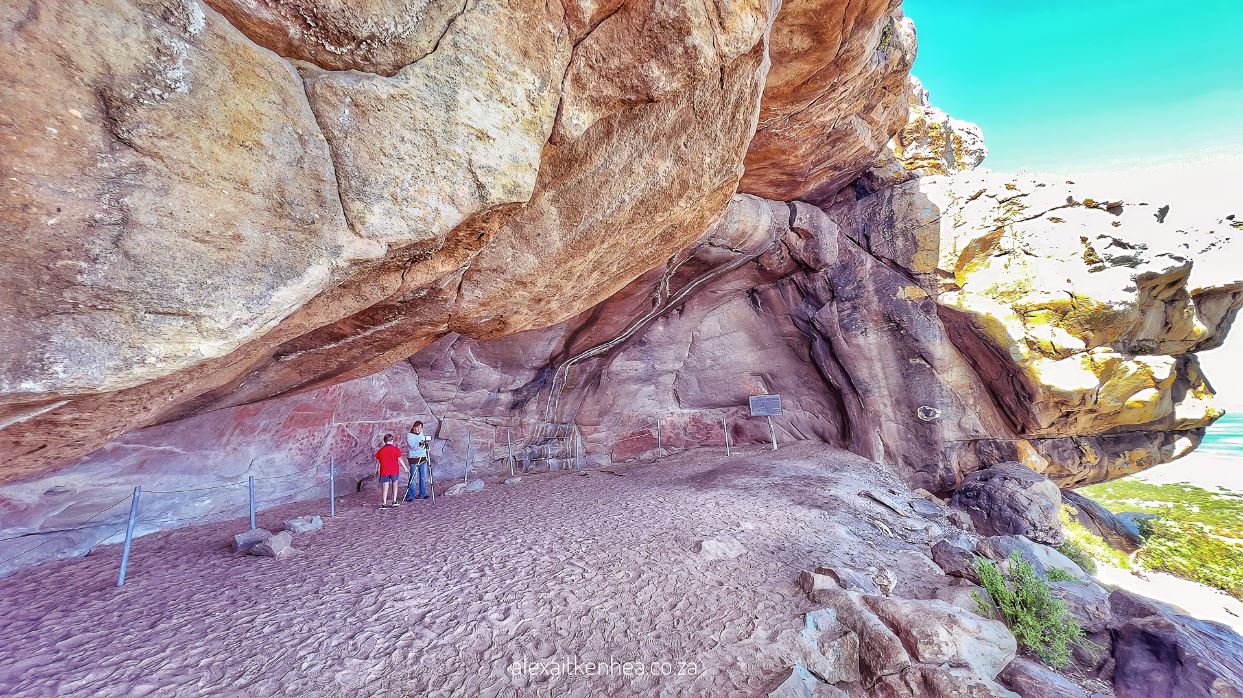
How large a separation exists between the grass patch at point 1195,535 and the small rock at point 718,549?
483 inches

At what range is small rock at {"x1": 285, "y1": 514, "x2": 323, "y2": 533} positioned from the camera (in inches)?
233

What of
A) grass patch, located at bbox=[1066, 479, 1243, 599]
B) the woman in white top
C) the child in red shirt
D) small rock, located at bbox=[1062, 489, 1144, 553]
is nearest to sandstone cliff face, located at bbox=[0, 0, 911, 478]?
the child in red shirt

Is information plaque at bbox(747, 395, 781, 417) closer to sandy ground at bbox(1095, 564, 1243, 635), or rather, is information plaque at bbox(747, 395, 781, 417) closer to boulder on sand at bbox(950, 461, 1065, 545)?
boulder on sand at bbox(950, 461, 1065, 545)

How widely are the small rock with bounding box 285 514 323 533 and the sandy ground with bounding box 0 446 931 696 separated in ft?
0.54

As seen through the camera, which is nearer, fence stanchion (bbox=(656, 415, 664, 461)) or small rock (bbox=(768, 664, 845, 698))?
small rock (bbox=(768, 664, 845, 698))

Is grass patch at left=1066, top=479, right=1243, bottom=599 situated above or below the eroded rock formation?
below

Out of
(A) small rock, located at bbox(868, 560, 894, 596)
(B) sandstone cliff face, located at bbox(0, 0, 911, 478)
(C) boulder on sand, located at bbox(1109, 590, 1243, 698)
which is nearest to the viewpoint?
(B) sandstone cliff face, located at bbox(0, 0, 911, 478)

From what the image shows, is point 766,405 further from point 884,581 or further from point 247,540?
point 247,540

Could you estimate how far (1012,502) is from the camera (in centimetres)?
884

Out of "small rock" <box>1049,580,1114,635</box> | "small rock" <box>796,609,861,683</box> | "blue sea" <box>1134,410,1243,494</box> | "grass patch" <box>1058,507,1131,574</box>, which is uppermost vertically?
"small rock" <box>796,609,861,683</box>

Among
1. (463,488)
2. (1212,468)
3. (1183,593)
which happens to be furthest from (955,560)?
(1212,468)

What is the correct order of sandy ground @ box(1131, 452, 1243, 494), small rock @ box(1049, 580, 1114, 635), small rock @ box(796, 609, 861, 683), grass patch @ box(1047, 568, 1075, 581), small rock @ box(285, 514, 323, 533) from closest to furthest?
small rock @ box(796, 609, 861, 683) < small rock @ box(1049, 580, 1114, 635) < grass patch @ box(1047, 568, 1075, 581) < small rock @ box(285, 514, 323, 533) < sandy ground @ box(1131, 452, 1243, 494)

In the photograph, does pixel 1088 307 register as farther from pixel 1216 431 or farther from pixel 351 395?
pixel 1216 431

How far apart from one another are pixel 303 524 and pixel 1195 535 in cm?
2985
